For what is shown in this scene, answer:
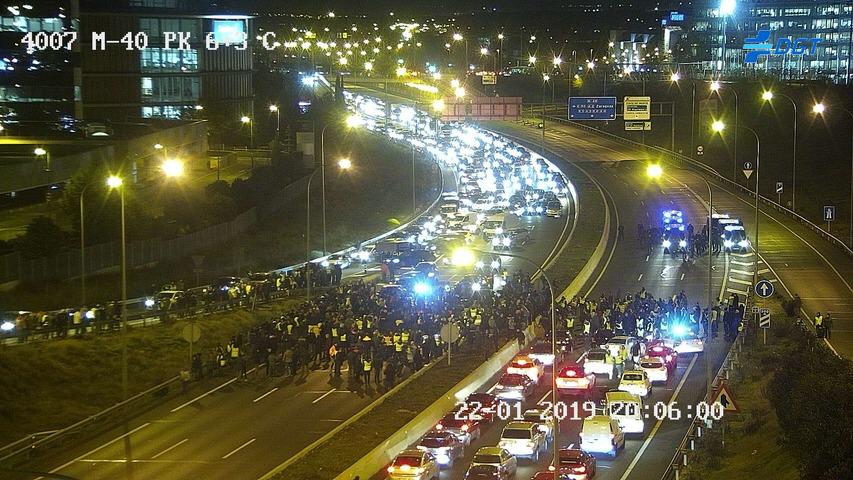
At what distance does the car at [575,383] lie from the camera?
3491 cm

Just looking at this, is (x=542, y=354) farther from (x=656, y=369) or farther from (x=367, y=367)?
(x=367, y=367)

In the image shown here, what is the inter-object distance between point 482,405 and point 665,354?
774 cm

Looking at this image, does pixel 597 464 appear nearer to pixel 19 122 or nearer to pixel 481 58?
pixel 19 122

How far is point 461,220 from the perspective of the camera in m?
72.4

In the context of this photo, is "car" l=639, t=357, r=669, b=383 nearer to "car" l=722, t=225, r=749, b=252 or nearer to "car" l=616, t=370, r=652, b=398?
"car" l=616, t=370, r=652, b=398

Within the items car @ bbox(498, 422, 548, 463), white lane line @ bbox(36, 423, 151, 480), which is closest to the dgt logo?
car @ bbox(498, 422, 548, 463)

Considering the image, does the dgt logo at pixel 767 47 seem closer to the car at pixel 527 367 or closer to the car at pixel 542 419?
the car at pixel 527 367

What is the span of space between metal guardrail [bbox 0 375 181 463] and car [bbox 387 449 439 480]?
8.96 meters

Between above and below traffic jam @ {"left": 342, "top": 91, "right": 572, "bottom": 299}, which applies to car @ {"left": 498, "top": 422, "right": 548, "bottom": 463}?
below

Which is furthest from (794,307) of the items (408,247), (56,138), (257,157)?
(257,157)

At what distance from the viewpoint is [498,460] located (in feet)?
87.1

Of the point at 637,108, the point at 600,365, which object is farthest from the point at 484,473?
the point at 637,108

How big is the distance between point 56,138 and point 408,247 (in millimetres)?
20230

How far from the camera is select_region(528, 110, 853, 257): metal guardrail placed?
6469 cm
